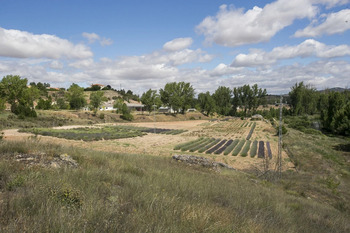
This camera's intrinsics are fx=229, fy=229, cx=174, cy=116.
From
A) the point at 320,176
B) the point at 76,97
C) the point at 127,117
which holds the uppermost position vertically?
the point at 76,97

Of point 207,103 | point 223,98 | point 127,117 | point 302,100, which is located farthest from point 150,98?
point 302,100

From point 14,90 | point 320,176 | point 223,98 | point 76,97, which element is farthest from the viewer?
point 223,98

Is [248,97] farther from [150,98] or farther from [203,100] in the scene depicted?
[150,98]

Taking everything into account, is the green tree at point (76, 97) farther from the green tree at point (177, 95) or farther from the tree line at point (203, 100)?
the green tree at point (177, 95)

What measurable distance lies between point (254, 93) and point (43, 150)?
371ft

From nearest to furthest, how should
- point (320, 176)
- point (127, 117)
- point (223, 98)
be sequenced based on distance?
point (320, 176)
point (127, 117)
point (223, 98)

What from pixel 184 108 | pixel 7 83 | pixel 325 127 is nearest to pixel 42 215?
pixel 7 83

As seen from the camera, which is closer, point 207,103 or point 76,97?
point 76,97

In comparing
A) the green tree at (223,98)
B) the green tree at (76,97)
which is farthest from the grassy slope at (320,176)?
the green tree at (223,98)

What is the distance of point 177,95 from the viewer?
9500 centimetres

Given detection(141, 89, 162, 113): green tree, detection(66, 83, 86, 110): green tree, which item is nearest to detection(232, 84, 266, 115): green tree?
detection(141, 89, 162, 113): green tree

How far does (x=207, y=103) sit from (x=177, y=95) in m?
21.7

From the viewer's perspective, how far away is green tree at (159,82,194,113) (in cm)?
9338

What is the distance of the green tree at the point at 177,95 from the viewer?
93.4 meters
